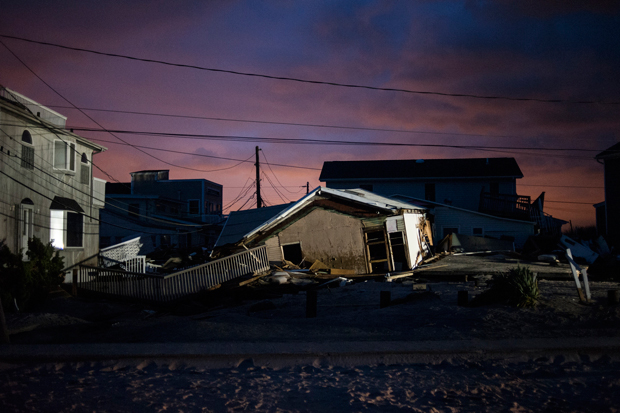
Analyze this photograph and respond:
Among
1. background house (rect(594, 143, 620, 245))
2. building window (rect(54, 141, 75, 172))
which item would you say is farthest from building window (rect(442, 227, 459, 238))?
building window (rect(54, 141, 75, 172))

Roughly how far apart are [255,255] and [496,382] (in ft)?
48.9

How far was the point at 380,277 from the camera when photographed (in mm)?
A: 19734

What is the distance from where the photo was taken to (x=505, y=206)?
3434 centimetres

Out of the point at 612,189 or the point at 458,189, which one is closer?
the point at 612,189

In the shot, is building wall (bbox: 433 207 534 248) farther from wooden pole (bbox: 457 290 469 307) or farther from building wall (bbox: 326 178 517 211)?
wooden pole (bbox: 457 290 469 307)

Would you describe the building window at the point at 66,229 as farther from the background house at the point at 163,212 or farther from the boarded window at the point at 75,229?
the background house at the point at 163,212

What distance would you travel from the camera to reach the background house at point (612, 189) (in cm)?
2752

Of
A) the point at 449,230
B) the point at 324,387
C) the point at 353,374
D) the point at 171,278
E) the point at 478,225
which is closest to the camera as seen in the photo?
the point at 324,387

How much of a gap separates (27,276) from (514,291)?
1528 cm

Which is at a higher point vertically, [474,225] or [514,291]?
[474,225]

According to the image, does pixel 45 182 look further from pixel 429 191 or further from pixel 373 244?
pixel 429 191

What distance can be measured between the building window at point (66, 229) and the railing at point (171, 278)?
13.6 ft

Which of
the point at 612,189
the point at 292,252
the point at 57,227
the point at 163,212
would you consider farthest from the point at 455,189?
the point at 57,227

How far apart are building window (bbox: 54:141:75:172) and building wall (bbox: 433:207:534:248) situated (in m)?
23.4
